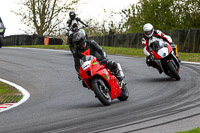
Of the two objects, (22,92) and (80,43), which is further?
(22,92)

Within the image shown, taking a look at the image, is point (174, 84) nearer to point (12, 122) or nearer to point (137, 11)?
point (12, 122)

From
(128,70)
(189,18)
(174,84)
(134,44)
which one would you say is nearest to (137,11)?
(189,18)

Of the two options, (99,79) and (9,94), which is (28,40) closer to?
(9,94)

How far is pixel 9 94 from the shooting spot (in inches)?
460

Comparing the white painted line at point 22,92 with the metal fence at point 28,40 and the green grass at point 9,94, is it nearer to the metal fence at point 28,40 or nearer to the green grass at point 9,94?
the green grass at point 9,94

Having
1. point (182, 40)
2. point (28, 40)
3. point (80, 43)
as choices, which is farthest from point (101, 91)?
point (28, 40)

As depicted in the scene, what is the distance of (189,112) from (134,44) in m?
22.0

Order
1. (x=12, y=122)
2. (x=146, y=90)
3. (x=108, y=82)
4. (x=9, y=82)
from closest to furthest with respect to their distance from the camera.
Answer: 1. (x=12, y=122)
2. (x=108, y=82)
3. (x=146, y=90)
4. (x=9, y=82)

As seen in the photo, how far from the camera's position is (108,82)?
8.58 metres

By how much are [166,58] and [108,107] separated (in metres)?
4.30

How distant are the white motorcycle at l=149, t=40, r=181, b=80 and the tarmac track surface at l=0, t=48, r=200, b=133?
0.31 metres

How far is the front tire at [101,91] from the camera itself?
8.22 metres

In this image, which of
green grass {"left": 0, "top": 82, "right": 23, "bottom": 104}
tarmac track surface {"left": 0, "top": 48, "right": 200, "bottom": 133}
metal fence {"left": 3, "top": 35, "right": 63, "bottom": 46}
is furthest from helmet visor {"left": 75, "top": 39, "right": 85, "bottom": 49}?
metal fence {"left": 3, "top": 35, "right": 63, "bottom": 46}

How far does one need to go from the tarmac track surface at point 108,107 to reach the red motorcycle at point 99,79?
0.24 meters
